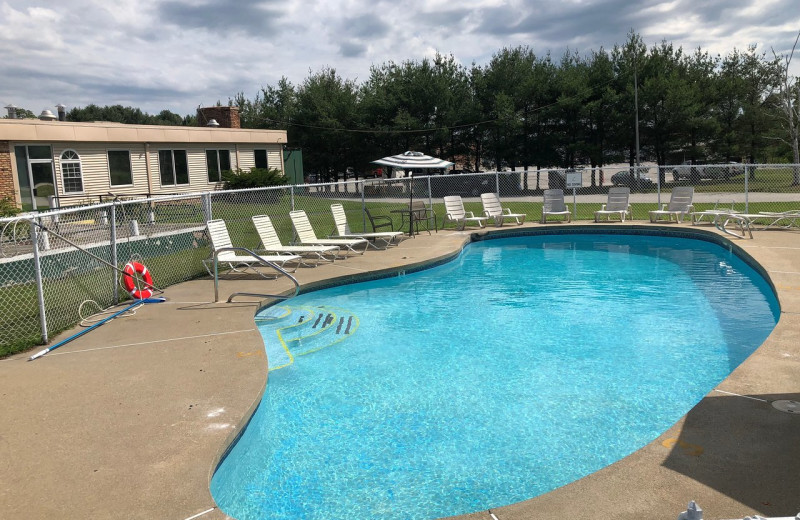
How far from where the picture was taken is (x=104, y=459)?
3559 mm

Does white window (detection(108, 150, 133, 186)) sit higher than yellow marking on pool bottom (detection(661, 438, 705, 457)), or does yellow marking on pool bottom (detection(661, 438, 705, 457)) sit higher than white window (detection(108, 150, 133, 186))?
white window (detection(108, 150, 133, 186))

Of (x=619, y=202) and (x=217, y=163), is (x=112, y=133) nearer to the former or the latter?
(x=217, y=163)

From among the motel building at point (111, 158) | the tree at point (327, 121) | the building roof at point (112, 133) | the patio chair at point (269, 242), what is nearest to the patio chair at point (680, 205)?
the patio chair at point (269, 242)

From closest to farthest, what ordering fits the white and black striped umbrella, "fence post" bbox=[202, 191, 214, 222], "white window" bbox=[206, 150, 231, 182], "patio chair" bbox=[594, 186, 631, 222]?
"fence post" bbox=[202, 191, 214, 222]
the white and black striped umbrella
"patio chair" bbox=[594, 186, 631, 222]
"white window" bbox=[206, 150, 231, 182]

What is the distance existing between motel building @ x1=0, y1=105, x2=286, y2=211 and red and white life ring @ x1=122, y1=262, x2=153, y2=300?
1122 cm

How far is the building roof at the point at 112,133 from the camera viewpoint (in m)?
17.6

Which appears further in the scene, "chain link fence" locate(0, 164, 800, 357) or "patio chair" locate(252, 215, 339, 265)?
"patio chair" locate(252, 215, 339, 265)

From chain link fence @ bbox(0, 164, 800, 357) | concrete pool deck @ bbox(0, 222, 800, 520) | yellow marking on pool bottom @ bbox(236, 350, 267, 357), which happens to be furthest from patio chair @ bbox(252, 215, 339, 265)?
yellow marking on pool bottom @ bbox(236, 350, 267, 357)

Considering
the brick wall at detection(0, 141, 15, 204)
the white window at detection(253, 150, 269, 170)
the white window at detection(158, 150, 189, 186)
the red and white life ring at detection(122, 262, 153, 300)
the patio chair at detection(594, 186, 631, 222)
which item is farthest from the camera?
the white window at detection(253, 150, 269, 170)

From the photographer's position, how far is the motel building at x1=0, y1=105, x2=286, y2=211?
18.0m

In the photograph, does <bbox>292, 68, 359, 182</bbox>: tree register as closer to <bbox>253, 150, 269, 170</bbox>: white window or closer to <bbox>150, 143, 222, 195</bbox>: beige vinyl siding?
<bbox>253, 150, 269, 170</bbox>: white window

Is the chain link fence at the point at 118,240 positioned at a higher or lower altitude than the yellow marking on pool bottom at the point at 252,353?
higher

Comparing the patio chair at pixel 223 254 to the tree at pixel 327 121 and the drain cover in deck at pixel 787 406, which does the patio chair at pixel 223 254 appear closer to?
the drain cover in deck at pixel 787 406

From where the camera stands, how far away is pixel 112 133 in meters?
20.3
